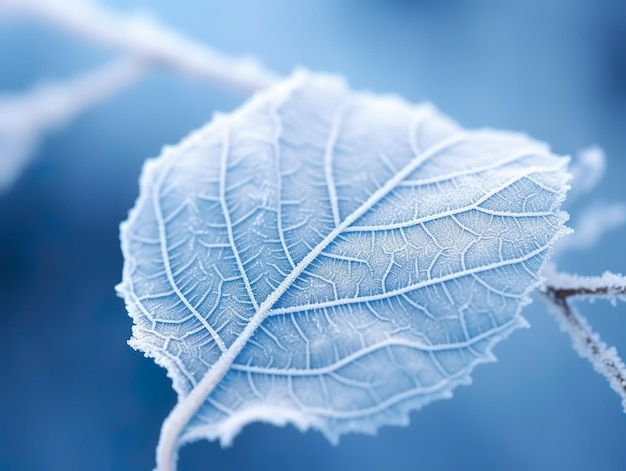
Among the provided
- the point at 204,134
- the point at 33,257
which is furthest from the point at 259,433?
the point at 204,134

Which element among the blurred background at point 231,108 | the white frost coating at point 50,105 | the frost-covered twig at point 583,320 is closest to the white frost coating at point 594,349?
the frost-covered twig at point 583,320

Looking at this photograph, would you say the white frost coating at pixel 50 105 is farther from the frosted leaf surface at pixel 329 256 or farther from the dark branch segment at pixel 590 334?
the dark branch segment at pixel 590 334

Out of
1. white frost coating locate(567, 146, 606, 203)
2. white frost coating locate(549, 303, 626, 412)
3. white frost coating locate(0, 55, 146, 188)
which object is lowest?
white frost coating locate(549, 303, 626, 412)

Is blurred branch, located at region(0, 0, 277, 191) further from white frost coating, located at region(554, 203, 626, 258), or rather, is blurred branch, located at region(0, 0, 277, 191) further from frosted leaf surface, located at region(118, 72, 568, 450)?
white frost coating, located at region(554, 203, 626, 258)

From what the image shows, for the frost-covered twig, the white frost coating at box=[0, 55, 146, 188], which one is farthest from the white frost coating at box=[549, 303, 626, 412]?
the white frost coating at box=[0, 55, 146, 188]

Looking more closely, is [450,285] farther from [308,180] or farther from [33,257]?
[33,257]

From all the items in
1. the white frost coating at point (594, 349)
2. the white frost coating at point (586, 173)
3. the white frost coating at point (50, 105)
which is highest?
the white frost coating at point (50, 105)
